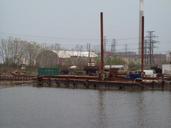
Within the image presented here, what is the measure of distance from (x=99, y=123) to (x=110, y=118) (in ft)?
6.44

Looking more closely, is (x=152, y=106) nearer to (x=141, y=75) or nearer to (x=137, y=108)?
(x=137, y=108)

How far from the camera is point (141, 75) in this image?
47.2 meters

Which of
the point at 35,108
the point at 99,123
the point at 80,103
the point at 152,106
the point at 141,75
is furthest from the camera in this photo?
the point at 141,75

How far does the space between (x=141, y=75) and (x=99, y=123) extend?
26985 millimetres

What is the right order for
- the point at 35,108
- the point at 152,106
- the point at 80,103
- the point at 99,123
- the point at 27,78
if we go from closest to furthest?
the point at 99,123
the point at 35,108
the point at 152,106
the point at 80,103
the point at 27,78

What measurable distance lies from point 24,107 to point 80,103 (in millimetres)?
5096

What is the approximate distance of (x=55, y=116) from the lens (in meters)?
23.2

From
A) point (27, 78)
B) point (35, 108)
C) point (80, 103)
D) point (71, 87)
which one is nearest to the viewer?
point (35, 108)

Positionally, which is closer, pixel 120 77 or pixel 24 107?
pixel 24 107

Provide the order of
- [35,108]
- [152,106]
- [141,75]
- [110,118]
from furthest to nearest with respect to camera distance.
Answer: [141,75], [152,106], [35,108], [110,118]

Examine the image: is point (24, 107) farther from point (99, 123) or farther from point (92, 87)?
point (92, 87)

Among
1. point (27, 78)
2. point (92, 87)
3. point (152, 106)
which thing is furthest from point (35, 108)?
point (27, 78)

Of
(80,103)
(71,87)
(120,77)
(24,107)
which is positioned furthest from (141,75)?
(24,107)

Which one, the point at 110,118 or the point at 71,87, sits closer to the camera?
the point at 110,118
